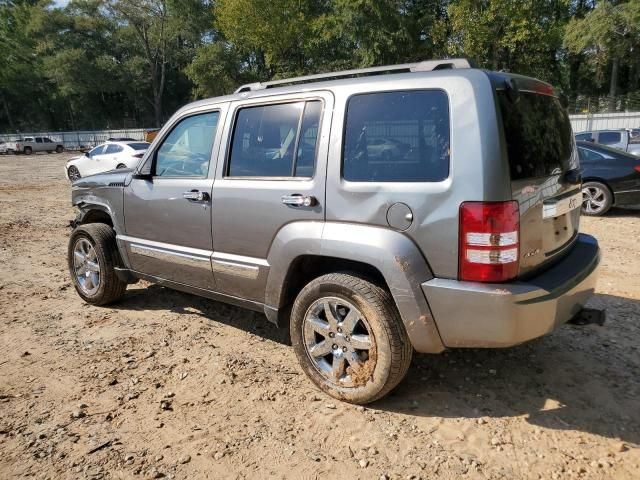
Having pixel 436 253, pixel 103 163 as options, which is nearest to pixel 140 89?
pixel 103 163

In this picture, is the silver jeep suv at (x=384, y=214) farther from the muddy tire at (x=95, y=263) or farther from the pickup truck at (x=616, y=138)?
the pickup truck at (x=616, y=138)

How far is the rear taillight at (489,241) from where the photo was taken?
240 centimetres

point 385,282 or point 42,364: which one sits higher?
point 385,282

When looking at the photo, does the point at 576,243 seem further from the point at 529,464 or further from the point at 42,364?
the point at 42,364

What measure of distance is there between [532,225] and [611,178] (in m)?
6.68

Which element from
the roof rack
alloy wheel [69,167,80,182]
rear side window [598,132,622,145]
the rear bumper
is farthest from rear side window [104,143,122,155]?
the rear bumper

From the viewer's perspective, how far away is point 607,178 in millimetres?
8078

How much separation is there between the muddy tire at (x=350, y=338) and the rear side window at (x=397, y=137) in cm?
66

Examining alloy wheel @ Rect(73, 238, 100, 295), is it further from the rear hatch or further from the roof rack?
the rear hatch

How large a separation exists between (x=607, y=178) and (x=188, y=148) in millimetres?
7269

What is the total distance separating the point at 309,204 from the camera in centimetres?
295

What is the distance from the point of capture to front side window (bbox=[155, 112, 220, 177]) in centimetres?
365

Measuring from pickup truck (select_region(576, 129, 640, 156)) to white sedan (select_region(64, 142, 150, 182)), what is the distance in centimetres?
1344

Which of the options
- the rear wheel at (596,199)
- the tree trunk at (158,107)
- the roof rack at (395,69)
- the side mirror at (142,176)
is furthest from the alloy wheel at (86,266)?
the tree trunk at (158,107)
